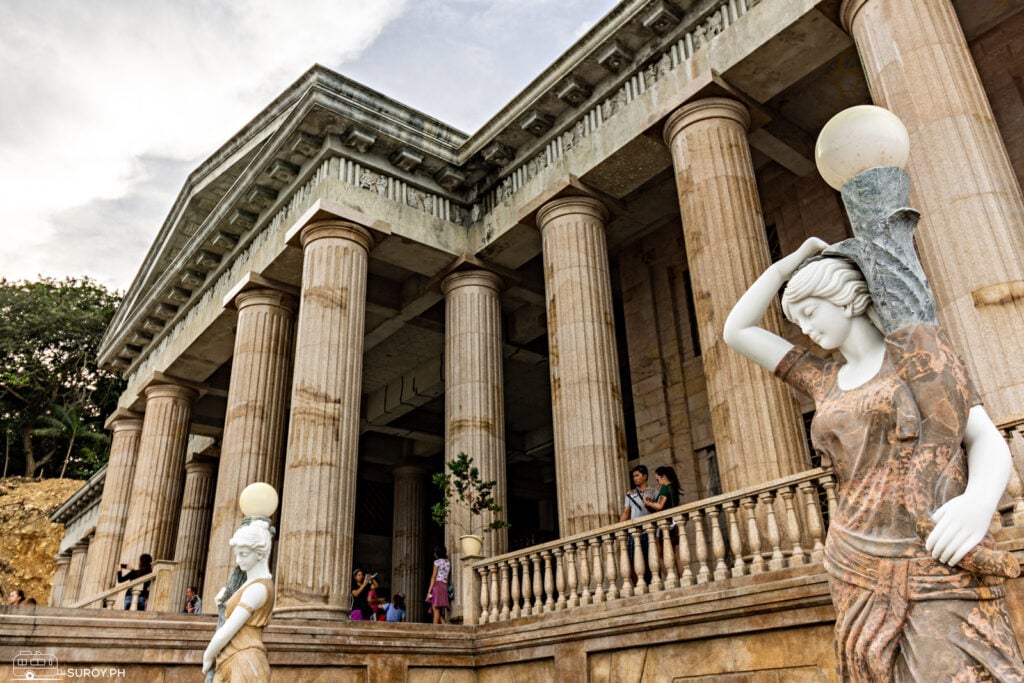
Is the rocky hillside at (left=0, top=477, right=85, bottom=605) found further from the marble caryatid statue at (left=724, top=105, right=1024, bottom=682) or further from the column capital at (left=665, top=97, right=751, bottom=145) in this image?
the marble caryatid statue at (left=724, top=105, right=1024, bottom=682)

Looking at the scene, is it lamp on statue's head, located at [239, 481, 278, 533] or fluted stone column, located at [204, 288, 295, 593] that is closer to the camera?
lamp on statue's head, located at [239, 481, 278, 533]

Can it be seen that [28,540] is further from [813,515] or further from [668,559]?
[813,515]

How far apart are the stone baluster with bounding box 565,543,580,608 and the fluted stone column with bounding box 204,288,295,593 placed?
8.19 meters

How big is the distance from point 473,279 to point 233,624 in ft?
38.5

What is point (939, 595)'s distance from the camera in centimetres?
243

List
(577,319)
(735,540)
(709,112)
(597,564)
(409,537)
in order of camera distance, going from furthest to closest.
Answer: (409,537), (577,319), (709,112), (597,564), (735,540)

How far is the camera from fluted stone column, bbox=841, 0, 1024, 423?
798 cm

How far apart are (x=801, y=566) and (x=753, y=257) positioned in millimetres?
5278

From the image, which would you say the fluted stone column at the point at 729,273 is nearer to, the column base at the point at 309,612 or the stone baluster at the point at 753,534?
the stone baluster at the point at 753,534

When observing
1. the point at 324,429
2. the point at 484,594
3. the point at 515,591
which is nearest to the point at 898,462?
the point at 515,591

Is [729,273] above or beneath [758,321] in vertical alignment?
above

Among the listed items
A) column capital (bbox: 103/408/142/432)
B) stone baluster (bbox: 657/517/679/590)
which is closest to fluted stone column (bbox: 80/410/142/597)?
column capital (bbox: 103/408/142/432)

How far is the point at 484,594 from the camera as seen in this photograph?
36.3ft

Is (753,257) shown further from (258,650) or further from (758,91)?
(258,650)
